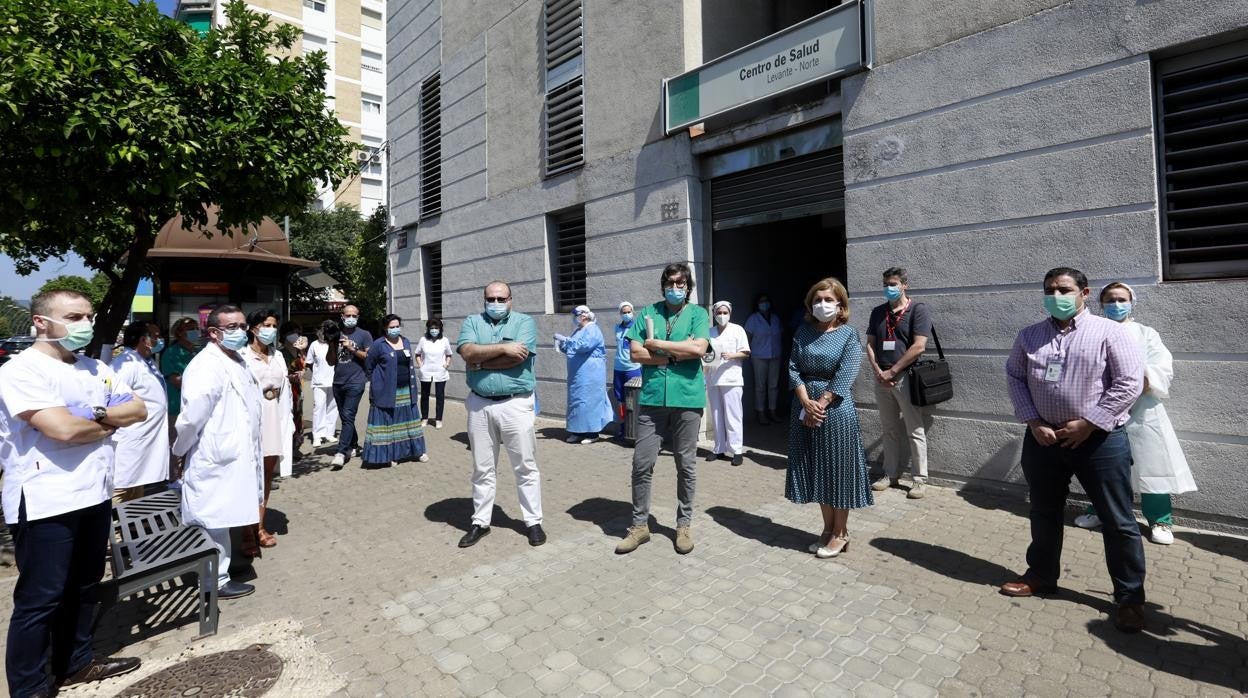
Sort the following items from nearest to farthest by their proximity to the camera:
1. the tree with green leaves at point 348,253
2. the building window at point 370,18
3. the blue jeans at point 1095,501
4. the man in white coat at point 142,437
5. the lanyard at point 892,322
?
the blue jeans at point 1095,501
the man in white coat at point 142,437
the lanyard at point 892,322
the tree with green leaves at point 348,253
the building window at point 370,18

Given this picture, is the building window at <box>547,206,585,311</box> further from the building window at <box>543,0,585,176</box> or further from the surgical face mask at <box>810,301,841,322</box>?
the surgical face mask at <box>810,301,841,322</box>

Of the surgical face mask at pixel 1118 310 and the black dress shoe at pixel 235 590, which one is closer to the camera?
the black dress shoe at pixel 235 590

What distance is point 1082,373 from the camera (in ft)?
11.0

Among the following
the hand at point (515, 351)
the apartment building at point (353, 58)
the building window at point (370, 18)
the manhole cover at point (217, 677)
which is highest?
the building window at point (370, 18)

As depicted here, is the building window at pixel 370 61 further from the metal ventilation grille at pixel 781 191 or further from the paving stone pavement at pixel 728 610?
the paving stone pavement at pixel 728 610

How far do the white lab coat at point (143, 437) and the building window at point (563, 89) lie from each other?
21.8 feet

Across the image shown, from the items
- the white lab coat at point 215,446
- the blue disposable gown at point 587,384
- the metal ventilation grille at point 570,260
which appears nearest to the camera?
the white lab coat at point 215,446

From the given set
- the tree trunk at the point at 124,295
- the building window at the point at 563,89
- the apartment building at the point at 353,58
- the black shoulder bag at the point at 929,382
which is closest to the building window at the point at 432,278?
the building window at the point at 563,89

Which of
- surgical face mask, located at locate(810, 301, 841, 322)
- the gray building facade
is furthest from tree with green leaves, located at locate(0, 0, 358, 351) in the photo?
surgical face mask, located at locate(810, 301, 841, 322)

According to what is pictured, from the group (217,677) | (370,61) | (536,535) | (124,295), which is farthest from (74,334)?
(370,61)

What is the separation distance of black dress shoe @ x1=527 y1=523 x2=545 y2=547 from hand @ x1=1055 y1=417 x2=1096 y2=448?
338 centimetres

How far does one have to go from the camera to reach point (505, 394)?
15.4 ft

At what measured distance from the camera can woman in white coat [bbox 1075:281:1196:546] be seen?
4.29 metres

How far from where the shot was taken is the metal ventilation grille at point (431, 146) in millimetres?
14086
